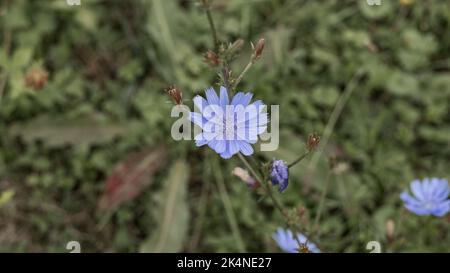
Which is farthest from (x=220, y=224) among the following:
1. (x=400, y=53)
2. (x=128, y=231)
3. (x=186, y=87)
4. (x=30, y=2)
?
(x=30, y=2)

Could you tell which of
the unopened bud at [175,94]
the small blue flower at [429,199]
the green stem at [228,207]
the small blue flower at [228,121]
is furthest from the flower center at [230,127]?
the green stem at [228,207]

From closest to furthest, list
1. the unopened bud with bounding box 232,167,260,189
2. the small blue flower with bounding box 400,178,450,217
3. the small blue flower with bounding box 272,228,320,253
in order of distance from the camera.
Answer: the unopened bud with bounding box 232,167,260,189, the small blue flower with bounding box 400,178,450,217, the small blue flower with bounding box 272,228,320,253

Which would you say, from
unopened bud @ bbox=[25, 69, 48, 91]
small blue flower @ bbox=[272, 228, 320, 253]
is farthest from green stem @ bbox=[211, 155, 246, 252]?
unopened bud @ bbox=[25, 69, 48, 91]

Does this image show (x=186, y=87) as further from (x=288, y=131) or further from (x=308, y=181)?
(x=308, y=181)

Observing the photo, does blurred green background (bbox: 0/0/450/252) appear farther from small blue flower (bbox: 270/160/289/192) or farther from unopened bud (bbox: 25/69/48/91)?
small blue flower (bbox: 270/160/289/192)

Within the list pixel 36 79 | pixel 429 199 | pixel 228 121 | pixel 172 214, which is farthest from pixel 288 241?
pixel 36 79

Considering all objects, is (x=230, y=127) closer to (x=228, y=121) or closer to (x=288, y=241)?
(x=228, y=121)

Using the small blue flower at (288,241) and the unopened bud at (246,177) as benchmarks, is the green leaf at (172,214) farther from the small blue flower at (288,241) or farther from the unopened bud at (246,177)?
the unopened bud at (246,177)
